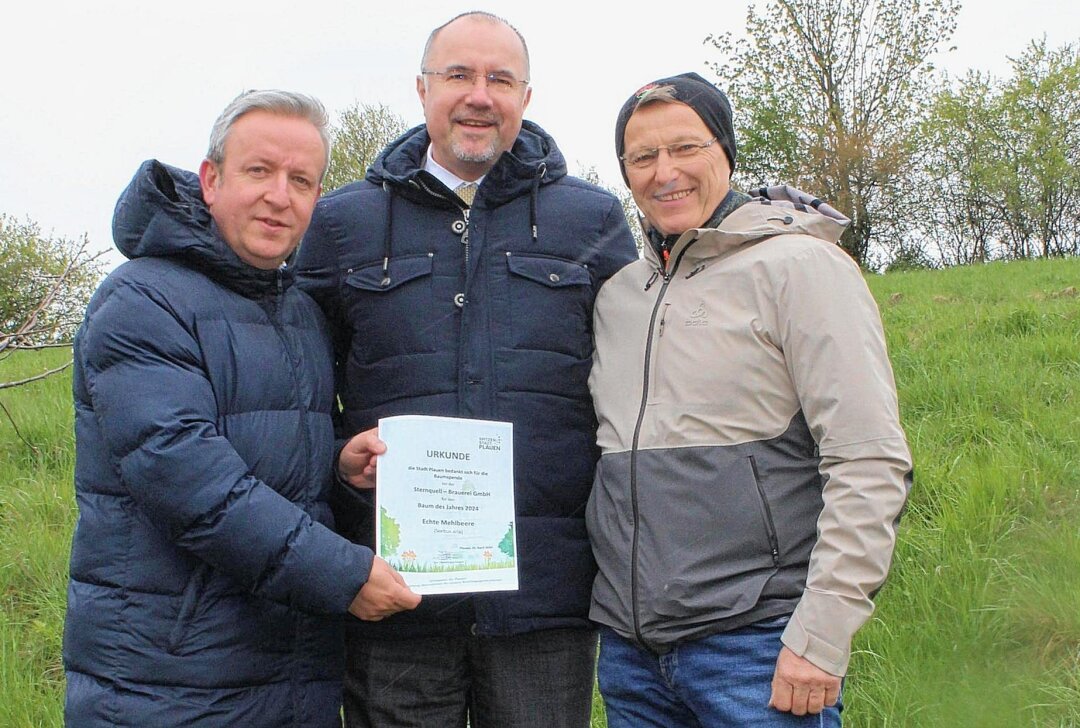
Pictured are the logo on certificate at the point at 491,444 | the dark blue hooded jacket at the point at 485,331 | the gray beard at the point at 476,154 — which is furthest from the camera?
the gray beard at the point at 476,154

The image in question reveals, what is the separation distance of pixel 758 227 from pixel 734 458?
568 mm

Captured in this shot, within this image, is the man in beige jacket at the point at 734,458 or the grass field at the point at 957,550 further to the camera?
the grass field at the point at 957,550

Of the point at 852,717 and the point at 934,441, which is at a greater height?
the point at 934,441

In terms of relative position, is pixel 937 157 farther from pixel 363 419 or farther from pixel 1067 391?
pixel 363 419

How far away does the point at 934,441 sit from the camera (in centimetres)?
535

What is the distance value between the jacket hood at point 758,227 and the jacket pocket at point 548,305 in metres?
0.42

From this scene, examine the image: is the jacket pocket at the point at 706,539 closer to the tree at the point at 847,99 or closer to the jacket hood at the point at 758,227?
the jacket hood at the point at 758,227

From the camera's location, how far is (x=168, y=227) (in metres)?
2.27

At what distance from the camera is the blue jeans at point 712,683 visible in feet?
7.23

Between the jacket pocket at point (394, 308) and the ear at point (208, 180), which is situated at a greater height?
the ear at point (208, 180)

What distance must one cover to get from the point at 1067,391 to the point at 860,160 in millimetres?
18453

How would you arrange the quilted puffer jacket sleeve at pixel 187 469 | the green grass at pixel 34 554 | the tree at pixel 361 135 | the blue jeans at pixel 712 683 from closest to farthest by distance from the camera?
the quilted puffer jacket sleeve at pixel 187 469, the blue jeans at pixel 712 683, the green grass at pixel 34 554, the tree at pixel 361 135

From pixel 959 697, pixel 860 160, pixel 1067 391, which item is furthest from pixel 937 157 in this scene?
pixel 959 697

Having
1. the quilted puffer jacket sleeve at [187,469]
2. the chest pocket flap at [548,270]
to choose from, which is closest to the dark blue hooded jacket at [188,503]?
the quilted puffer jacket sleeve at [187,469]
